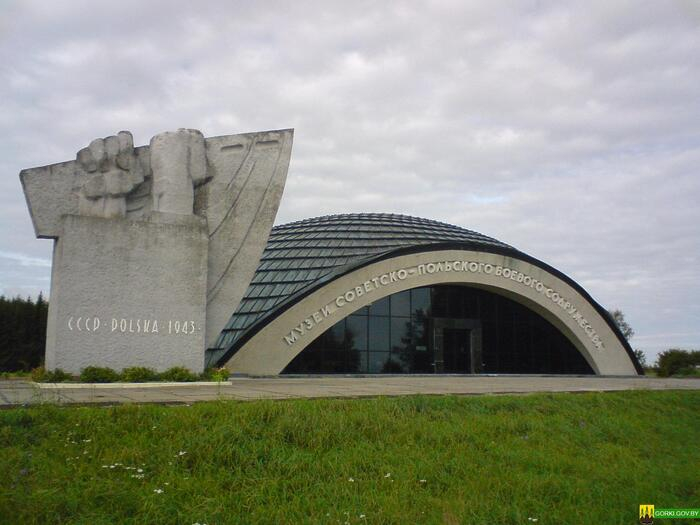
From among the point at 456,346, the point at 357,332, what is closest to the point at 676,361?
the point at 456,346

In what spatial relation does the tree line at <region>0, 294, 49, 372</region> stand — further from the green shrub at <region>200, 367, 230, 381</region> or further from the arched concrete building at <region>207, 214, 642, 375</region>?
the green shrub at <region>200, 367, 230, 381</region>

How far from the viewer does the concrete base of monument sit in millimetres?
14531

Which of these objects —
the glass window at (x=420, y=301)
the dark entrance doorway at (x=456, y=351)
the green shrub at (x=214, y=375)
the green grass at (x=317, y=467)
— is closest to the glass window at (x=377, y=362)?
the glass window at (x=420, y=301)

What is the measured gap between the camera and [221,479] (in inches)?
264

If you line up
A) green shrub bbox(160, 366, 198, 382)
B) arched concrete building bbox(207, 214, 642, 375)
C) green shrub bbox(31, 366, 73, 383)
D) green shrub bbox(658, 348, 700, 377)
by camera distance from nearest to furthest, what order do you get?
green shrub bbox(31, 366, 73, 383)
green shrub bbox(160, 366, 198, 382)
arched concrete building bbox(207, 214, 642, 375)
green shrub bbox(658, 348, 700, 377)

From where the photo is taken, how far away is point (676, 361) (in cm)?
3709

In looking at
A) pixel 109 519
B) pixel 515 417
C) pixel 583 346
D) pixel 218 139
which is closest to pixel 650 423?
pixel 515 417

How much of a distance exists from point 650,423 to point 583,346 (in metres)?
20.5

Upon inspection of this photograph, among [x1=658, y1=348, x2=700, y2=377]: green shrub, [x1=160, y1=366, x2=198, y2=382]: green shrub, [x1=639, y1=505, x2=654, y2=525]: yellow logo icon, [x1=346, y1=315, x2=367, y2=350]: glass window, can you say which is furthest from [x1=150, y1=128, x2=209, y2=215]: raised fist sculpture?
[x1=658, y1=348, x2=700, y2=377]: green shrub

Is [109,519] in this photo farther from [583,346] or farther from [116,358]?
[583,346]

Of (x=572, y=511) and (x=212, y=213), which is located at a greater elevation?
(x=212, y=213)

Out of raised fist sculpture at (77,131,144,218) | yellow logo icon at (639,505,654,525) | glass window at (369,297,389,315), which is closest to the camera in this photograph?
yellow logo icon at (639,505,654,525)

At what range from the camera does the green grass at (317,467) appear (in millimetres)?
6074

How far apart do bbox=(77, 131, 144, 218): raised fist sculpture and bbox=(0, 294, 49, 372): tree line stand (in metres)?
12.8
